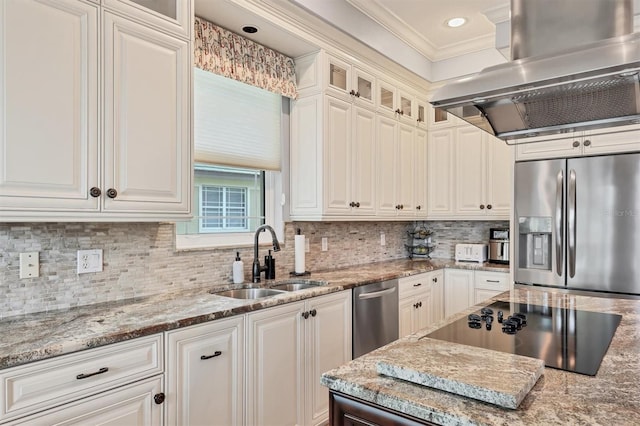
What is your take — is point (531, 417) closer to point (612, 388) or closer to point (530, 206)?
point (612, 388)

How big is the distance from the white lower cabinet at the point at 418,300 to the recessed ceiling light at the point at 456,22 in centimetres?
215

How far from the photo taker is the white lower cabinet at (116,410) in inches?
55.0

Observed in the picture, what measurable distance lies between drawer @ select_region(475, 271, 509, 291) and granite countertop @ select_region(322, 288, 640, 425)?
7.75ft

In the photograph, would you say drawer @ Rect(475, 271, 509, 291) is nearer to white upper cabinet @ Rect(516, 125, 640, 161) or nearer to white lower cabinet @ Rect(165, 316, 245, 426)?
white upper cabinet @ Rect(516, 125, 640, 161)

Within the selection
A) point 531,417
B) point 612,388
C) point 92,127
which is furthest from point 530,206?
point 92,127

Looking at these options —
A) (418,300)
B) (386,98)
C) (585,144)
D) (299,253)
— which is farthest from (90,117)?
(585,144)

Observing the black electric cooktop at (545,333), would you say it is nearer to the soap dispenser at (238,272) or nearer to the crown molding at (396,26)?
the soap dispenser at (238,272)

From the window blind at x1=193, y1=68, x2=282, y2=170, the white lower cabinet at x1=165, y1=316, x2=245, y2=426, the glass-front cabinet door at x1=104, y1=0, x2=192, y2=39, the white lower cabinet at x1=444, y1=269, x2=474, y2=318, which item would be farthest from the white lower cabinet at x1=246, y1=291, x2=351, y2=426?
the white lower cabinet at x1=444, y1=269, x2=474, y2=318

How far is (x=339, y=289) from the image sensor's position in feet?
8.68

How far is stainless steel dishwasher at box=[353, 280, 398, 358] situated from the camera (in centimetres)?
283

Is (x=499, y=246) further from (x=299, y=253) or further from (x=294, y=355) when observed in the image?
(x=294, y=355)

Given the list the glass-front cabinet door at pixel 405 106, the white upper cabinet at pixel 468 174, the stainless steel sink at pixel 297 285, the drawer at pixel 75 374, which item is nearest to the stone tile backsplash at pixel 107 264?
the stainless steel sink at pixel 297 285

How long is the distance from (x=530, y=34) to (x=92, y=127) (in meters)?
1.86

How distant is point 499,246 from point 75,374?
3.65 meters
